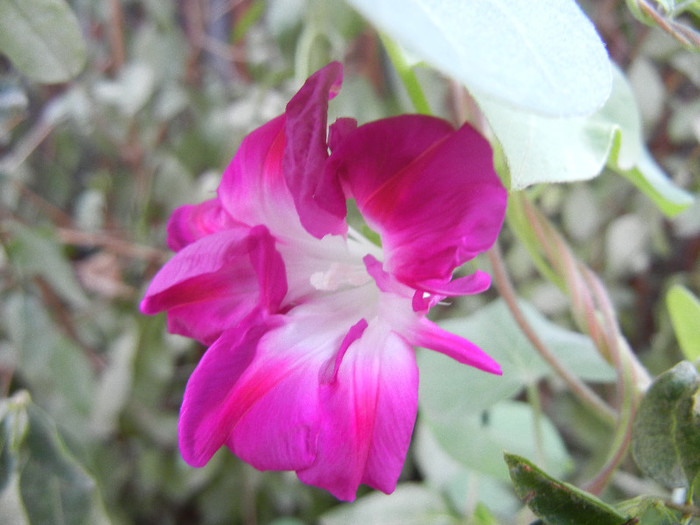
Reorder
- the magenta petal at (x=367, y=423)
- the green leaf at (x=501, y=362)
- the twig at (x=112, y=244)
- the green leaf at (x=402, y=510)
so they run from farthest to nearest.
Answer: the twig at (x=112, y=244) < the green leaf at (x=402, y=510) < the green leaf at (x=501, y=362) < the magenta petal at (x=367, y=423)

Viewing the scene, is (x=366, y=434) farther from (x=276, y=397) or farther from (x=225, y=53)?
(x=225, y=53)

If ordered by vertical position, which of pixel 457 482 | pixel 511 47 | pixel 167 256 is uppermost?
pixel 511 47

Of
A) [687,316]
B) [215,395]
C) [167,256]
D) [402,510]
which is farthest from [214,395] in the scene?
[167,256]

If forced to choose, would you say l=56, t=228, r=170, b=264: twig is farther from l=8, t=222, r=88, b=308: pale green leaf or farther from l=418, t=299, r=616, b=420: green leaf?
l=418, t=299, r=616, b=420: green leaf

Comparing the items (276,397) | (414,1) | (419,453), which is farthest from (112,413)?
(414,1)

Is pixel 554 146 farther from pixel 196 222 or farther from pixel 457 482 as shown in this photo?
pixel 457 482

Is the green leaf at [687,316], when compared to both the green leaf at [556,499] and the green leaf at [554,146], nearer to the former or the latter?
the green leaf at [554,146]

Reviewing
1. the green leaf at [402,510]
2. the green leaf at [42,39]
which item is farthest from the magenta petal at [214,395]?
the green leaf at [402,510]
